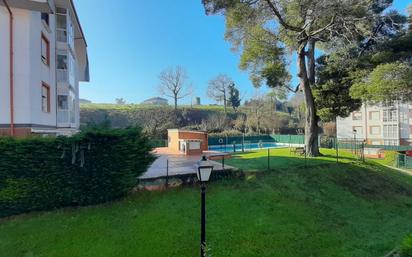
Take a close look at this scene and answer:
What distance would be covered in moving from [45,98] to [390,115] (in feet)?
174

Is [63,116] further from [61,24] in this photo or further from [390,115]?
[390,115]

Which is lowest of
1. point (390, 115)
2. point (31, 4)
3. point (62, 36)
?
point (390, 115)

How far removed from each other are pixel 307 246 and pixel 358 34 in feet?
45.9

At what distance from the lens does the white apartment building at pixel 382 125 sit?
44.2 meters

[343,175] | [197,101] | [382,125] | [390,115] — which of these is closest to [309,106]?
[343,175]

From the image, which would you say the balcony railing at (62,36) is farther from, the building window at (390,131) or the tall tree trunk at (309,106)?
the building window at (390,131)

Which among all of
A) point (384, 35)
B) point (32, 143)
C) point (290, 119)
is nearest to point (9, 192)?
point (32, 143)

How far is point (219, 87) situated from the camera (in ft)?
201

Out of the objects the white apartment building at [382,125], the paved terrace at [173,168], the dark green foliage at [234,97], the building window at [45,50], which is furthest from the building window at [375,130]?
the building window at [45,50]

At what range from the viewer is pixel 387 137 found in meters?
46.3

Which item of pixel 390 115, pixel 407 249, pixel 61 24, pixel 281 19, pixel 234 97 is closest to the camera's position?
pixel 407 249

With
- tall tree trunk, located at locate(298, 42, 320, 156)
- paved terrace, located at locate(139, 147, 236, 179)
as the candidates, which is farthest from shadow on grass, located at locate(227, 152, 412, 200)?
tall tree trunk, located at locate(298, 42, 320, 156)

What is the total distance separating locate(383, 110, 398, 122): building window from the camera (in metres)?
45.2

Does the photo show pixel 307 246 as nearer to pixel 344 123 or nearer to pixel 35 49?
pixel 35 49
